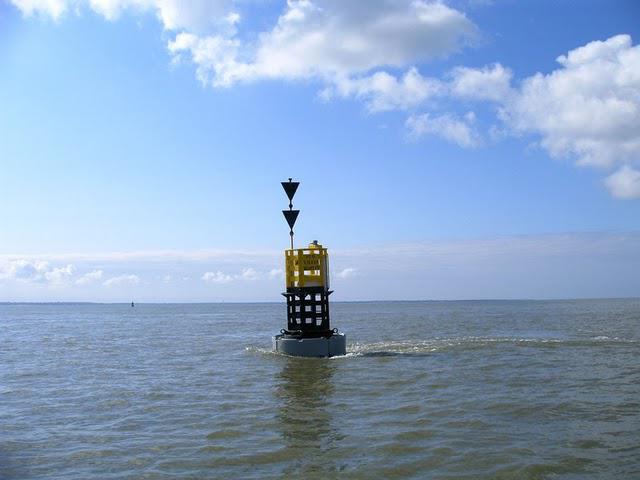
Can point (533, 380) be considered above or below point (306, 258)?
below

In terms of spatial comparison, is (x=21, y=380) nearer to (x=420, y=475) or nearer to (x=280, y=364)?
(x=280, y=364)

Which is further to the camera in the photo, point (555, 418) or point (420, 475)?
point (555, 418)

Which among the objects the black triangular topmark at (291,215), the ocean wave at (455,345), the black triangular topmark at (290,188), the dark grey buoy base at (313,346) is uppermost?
the black triangular topmark at (290,188)

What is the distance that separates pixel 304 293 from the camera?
79.3ft

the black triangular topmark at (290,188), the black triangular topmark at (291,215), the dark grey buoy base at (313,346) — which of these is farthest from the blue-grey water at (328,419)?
the black triangular topmark at (290,188)

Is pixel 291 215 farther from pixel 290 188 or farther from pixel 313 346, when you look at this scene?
pixel 313 346

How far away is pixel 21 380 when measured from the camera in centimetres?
1905

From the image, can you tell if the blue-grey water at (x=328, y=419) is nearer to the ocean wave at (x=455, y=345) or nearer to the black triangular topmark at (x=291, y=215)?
the ocean wave at (x=455, y=345)

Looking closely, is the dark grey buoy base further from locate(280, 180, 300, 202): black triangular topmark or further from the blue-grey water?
locate(280, 180, 300, 202): black triangular topmark

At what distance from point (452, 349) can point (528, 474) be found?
18572 millimetres

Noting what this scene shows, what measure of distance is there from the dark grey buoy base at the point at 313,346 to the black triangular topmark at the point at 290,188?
592 cm

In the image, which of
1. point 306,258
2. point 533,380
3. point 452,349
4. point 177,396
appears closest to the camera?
point 177,396

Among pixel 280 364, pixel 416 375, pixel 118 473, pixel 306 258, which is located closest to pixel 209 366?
pixel 280 364

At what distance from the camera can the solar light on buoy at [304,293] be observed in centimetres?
2389
